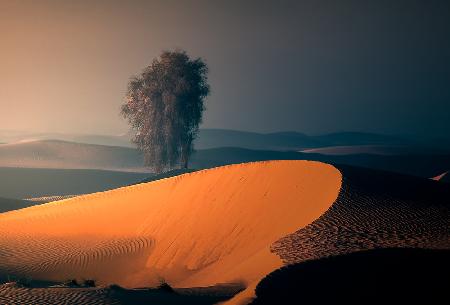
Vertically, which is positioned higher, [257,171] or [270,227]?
[257,171]

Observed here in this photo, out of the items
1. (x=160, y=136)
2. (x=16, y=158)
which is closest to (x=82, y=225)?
(x=160, y=136)

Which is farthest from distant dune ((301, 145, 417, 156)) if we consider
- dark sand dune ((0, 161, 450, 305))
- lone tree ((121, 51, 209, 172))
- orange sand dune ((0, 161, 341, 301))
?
dark sand dune ((0, 161, 450, 305))

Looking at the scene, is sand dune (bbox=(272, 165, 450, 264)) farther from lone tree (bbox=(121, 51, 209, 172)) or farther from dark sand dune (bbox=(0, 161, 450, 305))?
lone tree (bbox=(121, 51, 209, 172))

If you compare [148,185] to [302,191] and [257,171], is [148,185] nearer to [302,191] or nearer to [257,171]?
[257,171]

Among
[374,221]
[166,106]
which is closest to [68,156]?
[166,106]

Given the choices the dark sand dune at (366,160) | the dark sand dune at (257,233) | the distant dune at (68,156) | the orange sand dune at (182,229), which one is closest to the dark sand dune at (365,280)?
the dark sand dune at (257,233)

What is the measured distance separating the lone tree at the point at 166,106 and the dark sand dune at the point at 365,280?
36.0 m

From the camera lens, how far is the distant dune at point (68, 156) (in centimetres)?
8000

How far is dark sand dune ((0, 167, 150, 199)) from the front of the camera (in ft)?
186

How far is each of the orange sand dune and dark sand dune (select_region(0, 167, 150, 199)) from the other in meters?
32.5

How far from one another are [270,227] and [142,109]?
32.6 meters

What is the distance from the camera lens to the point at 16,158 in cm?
8319

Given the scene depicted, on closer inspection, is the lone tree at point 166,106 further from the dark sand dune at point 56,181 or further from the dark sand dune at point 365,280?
the dark sand dune at point 365,280

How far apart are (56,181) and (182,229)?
155 ft
